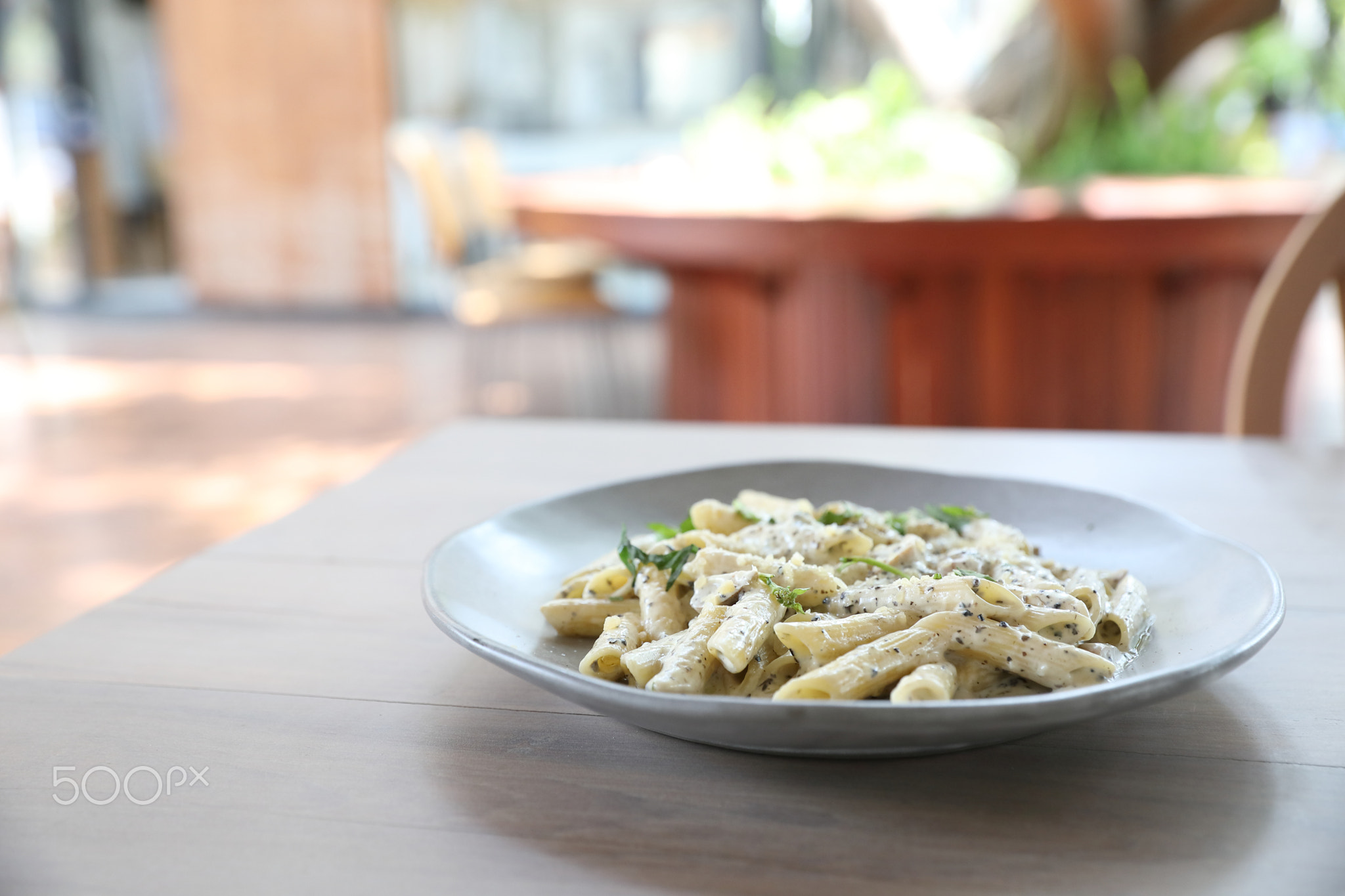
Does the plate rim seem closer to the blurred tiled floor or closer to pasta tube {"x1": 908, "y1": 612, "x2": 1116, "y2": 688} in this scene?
pasta tube {"x1": 908, "y1": 612, "x2": 1116, "y2": 688}

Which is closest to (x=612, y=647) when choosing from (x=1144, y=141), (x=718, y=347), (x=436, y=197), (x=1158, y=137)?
(x=718, y=347)

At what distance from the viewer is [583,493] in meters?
0.83

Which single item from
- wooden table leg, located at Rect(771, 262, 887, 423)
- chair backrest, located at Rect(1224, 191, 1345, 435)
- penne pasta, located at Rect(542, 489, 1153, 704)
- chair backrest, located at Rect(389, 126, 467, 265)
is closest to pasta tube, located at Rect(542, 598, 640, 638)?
penne pasta, located at Rect(542, 489, 1153, 704)

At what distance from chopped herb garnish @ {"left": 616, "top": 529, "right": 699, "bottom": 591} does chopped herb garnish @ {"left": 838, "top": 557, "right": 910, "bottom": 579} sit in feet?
0.28

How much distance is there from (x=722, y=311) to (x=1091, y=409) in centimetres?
99

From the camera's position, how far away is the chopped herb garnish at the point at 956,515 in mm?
752

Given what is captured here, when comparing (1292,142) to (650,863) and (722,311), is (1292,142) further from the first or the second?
(650,863)

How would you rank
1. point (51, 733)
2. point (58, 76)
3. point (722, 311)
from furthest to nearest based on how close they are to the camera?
1. point (58, 76)
2. point (722, 311)
3. point (51, 733)

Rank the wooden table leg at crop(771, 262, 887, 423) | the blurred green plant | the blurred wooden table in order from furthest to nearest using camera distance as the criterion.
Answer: the blurred green plant, the wooden table leg at crop(771, 262, 887, 423), the blurred wooden table

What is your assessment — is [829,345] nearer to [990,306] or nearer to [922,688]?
[990,306]

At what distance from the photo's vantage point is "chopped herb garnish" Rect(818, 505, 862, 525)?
715 millimetres

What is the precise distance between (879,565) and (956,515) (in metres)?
0.15

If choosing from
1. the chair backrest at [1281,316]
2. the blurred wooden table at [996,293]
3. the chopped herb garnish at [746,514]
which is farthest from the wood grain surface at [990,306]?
the chopped herb garnish at [746,514]

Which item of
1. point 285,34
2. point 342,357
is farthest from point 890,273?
point 285,34
